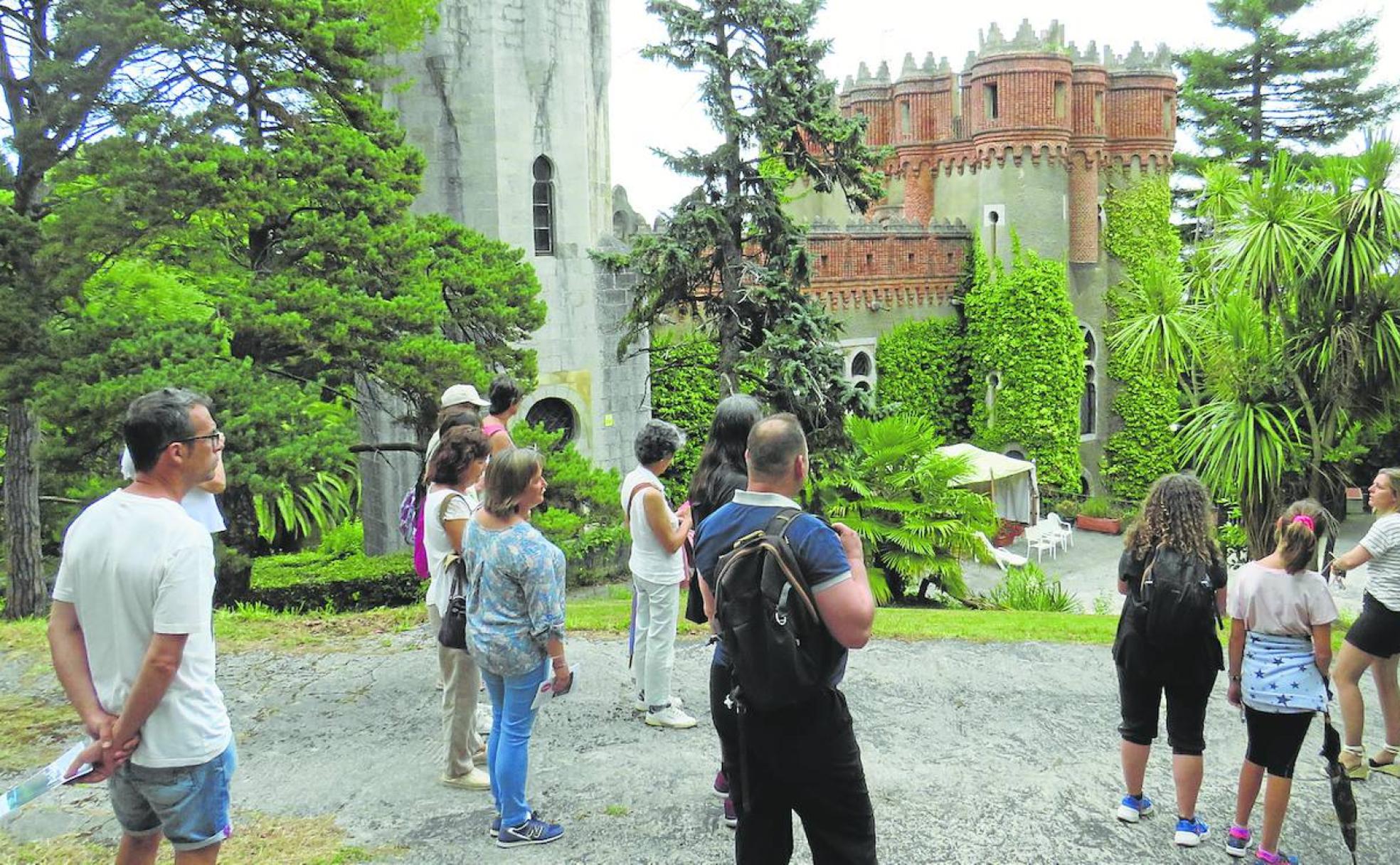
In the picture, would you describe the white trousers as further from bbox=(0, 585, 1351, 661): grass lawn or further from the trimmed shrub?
the trimmed shrub

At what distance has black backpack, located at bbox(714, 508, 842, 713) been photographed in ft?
11.3

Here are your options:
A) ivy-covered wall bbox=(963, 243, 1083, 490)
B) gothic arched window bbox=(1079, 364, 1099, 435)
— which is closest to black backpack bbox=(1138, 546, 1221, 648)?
ivy-covered wall bbox=(963, 243, 1083, 490)

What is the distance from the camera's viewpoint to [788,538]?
3.54 metres

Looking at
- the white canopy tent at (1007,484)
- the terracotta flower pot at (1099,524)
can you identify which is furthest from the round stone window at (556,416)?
the terracotta flower pot at (1099,524)

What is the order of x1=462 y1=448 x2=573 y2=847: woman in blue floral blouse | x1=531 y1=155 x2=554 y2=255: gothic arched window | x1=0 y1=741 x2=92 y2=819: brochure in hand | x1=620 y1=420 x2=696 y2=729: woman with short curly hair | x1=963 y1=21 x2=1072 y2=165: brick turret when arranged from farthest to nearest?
x1=963 y1=21 x2=1072 y2=165: brick turret, x1=531 y1=155 x2=554 y2=255: gothic arched window, x1=620 y1=420 x2=696 y2=729: woman with short curly hair, x1=462 y1=448 x2=573 y2=847: woman in blue floral blouse, x1=0 y1=741 x2=92 y2=819: brochure in hand

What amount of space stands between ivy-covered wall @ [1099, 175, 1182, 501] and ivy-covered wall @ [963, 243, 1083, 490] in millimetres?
2007

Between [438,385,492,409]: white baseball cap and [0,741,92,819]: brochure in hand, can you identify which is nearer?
[0,741,92,819]: brochure in hand

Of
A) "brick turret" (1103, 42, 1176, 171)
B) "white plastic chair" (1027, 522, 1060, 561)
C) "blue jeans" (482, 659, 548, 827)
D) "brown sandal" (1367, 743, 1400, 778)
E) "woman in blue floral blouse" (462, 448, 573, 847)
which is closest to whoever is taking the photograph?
"woman in blue floral blouse" (462, 448, 573, 847)

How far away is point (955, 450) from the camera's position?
→ 23.3m

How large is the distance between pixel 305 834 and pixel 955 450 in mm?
19589

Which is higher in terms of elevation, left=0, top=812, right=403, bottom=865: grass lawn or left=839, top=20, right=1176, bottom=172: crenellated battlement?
left=839, top=20, right=1176, bottom=172: crenellated battlement

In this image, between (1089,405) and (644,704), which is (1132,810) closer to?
(644,704)

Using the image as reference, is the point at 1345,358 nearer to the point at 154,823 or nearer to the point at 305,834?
the point at 305,834

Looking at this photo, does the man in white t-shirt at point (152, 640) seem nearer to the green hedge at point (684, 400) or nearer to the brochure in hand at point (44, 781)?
the brochure in hand at point (44, 781)
